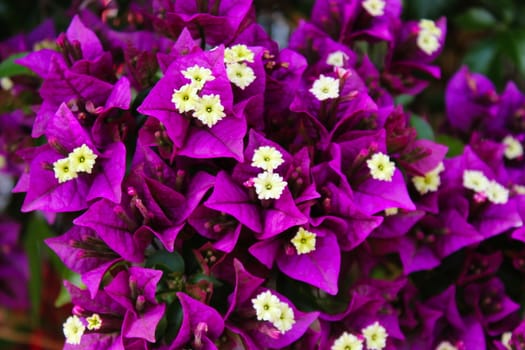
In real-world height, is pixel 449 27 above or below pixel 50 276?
above

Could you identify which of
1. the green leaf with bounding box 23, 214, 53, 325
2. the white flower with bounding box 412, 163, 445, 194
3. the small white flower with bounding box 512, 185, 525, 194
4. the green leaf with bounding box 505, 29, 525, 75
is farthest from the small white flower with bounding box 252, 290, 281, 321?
→ the green leaf with bounding box 505, 29, 525, 75

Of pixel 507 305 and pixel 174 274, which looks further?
pixel 507 305

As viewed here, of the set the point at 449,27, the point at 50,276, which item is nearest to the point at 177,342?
the point at 50,276

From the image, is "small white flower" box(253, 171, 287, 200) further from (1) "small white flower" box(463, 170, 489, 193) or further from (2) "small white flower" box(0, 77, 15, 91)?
(2) "small white flower" box(0, 77, 15, 91)

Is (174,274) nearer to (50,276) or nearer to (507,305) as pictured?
(507,305)

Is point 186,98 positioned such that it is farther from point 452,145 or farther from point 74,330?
point 452,145

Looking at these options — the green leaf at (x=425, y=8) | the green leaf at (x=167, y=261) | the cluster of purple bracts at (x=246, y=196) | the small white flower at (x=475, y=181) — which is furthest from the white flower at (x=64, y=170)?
the green leaf at (x=425, y=8)
